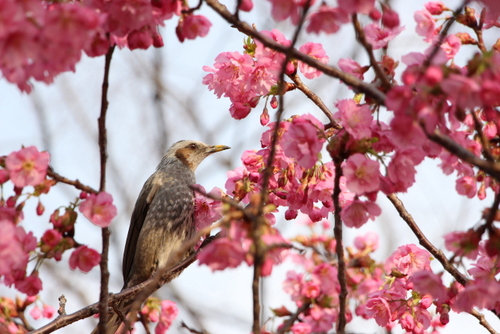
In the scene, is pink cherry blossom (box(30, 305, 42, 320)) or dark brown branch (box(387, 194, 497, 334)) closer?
dark brown branch (box(387, 194, 497, 334))

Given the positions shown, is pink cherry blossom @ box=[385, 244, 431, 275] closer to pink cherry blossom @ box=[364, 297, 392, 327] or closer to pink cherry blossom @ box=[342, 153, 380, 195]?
pink cherry blossom @ box=[364, 297, 392, 327]

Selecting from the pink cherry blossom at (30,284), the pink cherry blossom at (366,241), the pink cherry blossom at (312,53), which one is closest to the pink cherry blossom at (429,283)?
the pink cherry blossom at (312,53)

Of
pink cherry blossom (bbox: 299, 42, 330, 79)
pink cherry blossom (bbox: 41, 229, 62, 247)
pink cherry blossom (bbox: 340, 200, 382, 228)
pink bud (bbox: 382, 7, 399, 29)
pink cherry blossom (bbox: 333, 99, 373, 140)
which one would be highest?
pink cherry blossom (bbox: 299, 42, 330, 79)

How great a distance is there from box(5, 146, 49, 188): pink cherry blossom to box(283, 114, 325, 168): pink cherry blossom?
0.75 m

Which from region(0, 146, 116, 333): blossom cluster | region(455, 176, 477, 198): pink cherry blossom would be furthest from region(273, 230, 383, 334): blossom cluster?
region(0, 146, 116, 333): blossom cluster

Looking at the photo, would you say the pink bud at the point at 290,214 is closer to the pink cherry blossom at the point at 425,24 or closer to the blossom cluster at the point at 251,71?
the blossom cluster at the point at 251,71

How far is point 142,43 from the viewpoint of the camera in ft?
5.63

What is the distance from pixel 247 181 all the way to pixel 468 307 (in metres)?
1.09

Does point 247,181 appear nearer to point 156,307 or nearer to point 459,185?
point 459,185

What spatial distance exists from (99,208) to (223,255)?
45 cm

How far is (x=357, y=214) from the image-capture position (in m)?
1.79

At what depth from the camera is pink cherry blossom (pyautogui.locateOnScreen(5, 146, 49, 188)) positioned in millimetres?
1592

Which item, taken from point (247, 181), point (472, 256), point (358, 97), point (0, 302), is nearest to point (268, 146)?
point (247, 181)

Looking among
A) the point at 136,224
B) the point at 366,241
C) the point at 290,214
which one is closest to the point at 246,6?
the point at 290,214
